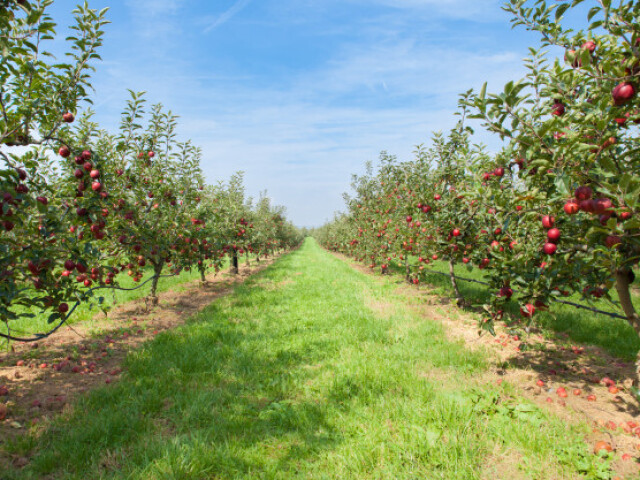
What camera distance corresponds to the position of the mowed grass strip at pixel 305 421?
2.47 metres

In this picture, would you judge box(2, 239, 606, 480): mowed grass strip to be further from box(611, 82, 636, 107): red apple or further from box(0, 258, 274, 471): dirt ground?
box(611, 82, 636, 107): red apple

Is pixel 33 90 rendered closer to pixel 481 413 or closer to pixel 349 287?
pixel 481 413

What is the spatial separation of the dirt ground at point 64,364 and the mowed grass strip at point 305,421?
0.34 metres

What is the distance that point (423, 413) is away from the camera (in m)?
3.07

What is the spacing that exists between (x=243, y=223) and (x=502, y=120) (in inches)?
483

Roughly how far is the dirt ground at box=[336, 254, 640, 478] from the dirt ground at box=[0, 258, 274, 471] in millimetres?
4818

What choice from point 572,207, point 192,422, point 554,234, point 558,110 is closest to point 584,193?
point 572,207

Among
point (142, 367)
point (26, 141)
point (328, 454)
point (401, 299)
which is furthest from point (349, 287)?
point (26, 141)

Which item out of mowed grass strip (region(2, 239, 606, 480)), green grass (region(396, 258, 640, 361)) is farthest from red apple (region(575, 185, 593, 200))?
mowed grass strip (region(2, 239, 606, 480))

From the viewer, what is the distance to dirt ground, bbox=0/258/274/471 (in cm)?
323

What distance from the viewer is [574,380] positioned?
377cm

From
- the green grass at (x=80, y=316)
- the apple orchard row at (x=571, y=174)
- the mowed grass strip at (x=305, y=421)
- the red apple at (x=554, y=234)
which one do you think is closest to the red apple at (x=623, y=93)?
the apple orchard row at (x=571, y=174)

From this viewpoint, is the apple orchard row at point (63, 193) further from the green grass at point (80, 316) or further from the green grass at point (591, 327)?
the green grass at point (591, 327)

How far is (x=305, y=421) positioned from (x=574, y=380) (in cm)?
325
